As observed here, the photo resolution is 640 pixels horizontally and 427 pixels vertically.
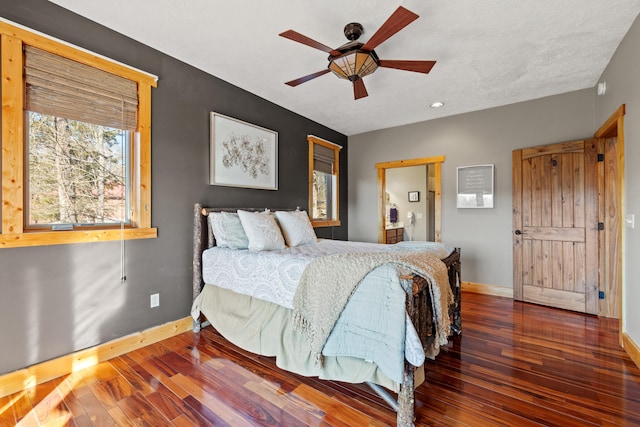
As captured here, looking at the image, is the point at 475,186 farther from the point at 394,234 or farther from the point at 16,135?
the point at 16,135

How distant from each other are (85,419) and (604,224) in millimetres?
4831

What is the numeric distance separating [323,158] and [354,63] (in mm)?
2622

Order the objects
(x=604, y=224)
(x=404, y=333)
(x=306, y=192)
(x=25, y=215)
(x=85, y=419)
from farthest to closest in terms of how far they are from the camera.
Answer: (x=306, y=192)
(x=604, y=224)
(x=25, y=215)
(x=85, y=419)
(x=404, y=333)

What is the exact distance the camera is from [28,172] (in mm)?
1920

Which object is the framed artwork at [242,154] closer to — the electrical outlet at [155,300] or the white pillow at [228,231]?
the white pillow at [228,231]

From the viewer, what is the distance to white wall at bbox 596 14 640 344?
2127mm

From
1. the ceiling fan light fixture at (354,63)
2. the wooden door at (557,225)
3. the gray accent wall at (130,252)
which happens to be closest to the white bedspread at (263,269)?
the gray accent wall at (130,252)

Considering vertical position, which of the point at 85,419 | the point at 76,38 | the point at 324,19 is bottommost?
the point at 85,419

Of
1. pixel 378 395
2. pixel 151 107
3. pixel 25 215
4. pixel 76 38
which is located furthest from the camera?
pixel 151 107

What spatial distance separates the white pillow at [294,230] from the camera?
3051 millimetres

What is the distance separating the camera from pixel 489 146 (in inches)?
155

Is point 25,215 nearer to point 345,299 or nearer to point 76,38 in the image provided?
point 76,38

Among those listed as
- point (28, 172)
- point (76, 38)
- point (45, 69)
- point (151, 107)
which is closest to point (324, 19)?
point (151, 107)

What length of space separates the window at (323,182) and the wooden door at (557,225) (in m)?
2.64
